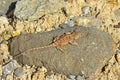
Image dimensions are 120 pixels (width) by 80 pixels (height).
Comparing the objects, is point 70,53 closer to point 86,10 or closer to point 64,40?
point 64,40

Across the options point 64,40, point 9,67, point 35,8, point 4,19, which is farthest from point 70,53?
point 4,19

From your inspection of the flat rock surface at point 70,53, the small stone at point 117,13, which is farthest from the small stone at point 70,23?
the small stone at point 117,13

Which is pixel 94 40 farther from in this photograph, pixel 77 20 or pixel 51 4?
pixel 51 4

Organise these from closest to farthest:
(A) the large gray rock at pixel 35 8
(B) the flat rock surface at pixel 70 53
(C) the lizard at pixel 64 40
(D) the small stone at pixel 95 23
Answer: (B) the flat rock surface at pixel 70 53 → (C) the lizard at pixel 64 40 → (D) the small stone at pixel 95 23 → (A) the large gray rock at pixel 35 8

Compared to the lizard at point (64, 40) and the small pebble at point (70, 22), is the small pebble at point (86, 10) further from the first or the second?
the lizard at point (64, 40)

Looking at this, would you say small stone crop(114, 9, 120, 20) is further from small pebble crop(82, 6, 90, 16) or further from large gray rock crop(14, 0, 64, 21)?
large gray rock crop(14, 0, 64, 21)

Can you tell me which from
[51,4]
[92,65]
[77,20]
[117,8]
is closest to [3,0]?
[51,4]
